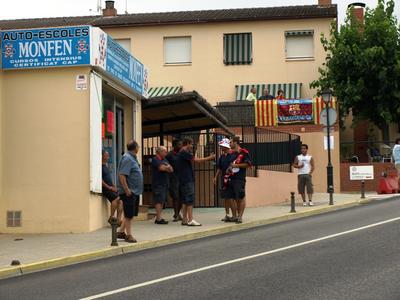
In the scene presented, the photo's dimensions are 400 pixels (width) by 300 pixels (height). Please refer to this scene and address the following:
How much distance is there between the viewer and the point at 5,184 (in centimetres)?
1380

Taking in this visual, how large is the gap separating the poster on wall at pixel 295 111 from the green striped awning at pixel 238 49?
6911 millimetres

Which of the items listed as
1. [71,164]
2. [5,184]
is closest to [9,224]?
[5,184]

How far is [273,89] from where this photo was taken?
33094 millimetres

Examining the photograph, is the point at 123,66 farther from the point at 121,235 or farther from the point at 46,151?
the point at 121,235

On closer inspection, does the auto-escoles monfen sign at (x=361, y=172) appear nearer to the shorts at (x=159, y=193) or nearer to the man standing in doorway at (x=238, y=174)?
the man standing in doorway at (x=238, y=174)

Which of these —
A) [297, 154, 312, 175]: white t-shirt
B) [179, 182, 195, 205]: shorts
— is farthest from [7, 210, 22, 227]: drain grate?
[297, 154, 312, 175]: white t-shirt

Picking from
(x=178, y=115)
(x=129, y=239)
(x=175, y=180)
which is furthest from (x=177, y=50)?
(x=129, y=239)

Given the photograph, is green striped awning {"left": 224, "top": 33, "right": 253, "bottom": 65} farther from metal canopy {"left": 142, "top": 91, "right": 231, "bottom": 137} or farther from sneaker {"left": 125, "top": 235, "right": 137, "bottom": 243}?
sneaker {"left": 125, "top": 235, "right": 137, "bottom": 243}

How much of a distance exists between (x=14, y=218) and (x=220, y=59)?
851 inches

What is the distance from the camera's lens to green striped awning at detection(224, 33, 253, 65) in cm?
3375

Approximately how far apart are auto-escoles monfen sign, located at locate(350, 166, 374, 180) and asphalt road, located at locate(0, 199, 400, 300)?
14.4 m

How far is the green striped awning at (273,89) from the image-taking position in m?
32.8

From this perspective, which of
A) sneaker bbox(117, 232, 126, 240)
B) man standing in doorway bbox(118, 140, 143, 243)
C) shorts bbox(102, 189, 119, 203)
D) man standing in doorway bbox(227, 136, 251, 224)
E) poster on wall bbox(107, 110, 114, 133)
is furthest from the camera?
poster on wall bbox(107, 110, 114, 133)

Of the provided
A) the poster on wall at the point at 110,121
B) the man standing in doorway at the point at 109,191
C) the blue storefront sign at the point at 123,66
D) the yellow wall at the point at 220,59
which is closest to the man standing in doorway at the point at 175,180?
the poster on wall at the point at 110,121
